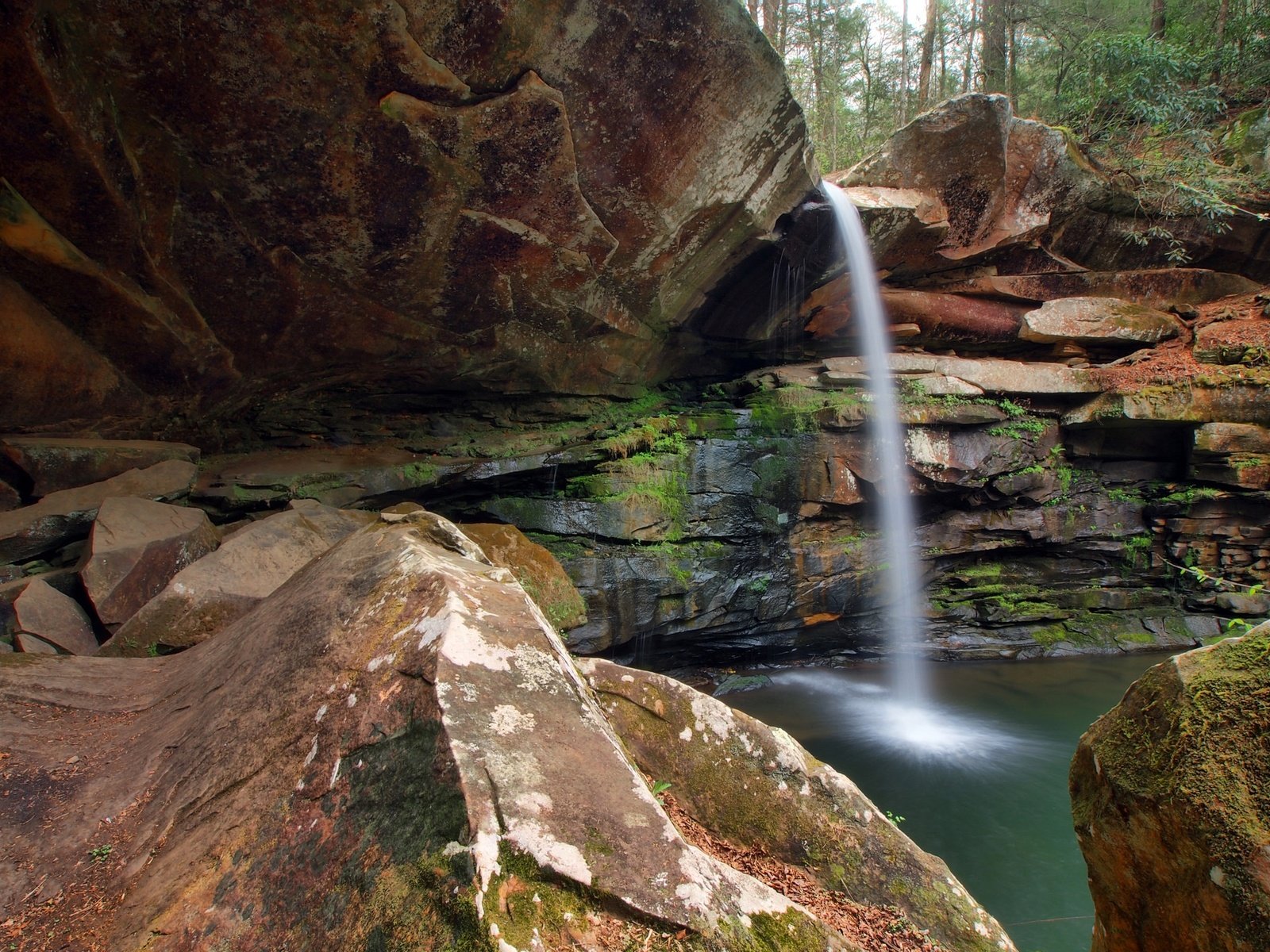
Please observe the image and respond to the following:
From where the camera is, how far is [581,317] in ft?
25.3

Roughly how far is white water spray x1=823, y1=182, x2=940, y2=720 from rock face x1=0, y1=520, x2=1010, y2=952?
700 cm

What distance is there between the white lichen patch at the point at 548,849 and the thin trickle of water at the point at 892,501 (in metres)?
8.25

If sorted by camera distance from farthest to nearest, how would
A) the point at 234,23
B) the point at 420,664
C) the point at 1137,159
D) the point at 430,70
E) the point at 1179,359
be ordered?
the point at 1137,159 < the point at 1179,359 < the point at 430,70 < the point at 234,23 < the point at 420,664

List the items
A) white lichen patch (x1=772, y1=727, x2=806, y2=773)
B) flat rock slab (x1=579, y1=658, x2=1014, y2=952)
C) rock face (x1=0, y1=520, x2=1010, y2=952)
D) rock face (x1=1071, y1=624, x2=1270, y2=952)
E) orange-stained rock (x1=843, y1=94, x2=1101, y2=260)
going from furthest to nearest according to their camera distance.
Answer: orange-stained rock (x1=843, y1=94, x2=1101, y2=260) → white lichen patch (x1=772, y1=727, x2=806, y2=773) → flat rock slab (x1=579, y1=658, x2=1014, y2=952) → rock face (x1=1071, y1=624, x2=1270, y2=952) → rock face (x1=0, y1=520, x2=1010, y2=952)

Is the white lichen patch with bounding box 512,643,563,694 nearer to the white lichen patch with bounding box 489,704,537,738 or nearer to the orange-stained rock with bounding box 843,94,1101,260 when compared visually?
the white lichen patch with bounding box 489,704,537,738

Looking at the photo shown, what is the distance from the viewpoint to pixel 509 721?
162 cm

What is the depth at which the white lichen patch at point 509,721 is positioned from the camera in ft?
5.17

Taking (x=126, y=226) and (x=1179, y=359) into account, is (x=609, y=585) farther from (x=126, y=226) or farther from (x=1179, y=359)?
(x=1179, y=359)

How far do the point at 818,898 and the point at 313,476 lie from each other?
21.4ft

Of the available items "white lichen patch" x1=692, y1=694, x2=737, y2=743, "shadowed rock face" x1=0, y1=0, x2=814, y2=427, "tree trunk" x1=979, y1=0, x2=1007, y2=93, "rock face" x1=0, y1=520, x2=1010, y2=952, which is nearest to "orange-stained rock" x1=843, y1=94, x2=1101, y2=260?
"shadowed rock face" x1=0, y1=0, x2=814, y2=427

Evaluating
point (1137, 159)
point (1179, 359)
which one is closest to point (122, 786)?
point (1179, 359)

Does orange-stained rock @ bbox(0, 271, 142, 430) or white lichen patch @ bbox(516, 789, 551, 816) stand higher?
orange-stained rock @ bbox(0, 271, 142, 430)

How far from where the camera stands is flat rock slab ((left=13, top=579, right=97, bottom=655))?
13.6ft

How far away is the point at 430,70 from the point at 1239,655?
5968 mm
